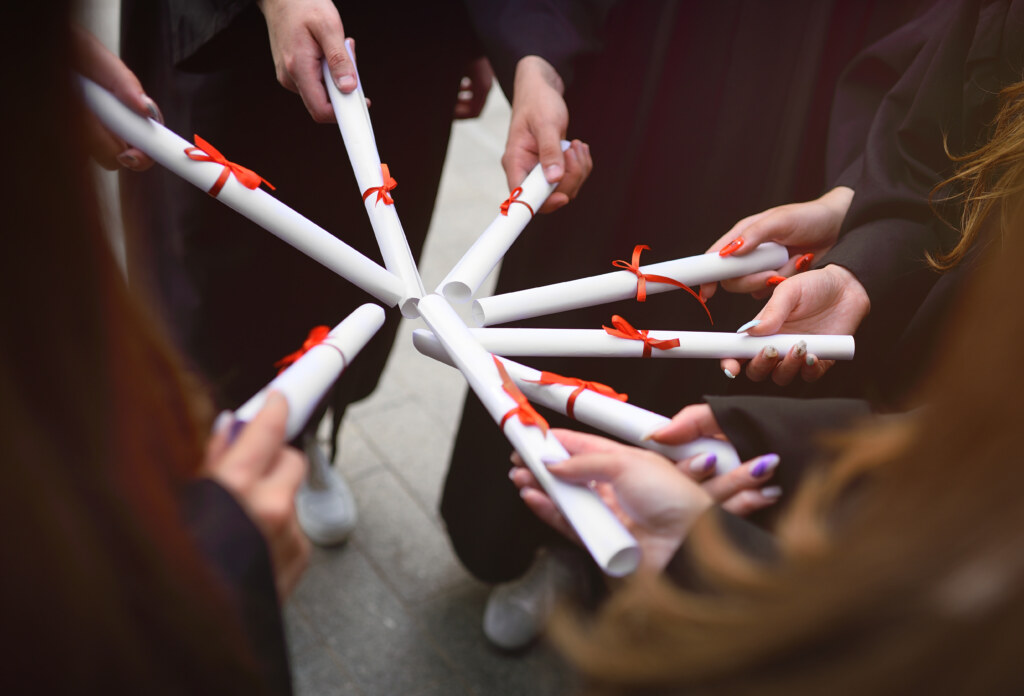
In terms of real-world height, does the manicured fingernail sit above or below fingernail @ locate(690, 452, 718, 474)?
above

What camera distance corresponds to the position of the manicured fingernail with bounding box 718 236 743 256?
909mm

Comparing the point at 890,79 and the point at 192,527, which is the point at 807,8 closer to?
the point at 890,79

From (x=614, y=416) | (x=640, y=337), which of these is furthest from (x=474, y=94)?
(x=614, y=416)

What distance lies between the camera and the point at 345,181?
4.07 ft

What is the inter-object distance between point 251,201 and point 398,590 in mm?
993

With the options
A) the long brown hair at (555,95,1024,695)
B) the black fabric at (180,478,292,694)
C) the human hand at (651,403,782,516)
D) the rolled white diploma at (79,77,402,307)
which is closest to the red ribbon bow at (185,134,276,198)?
the rolled white diploma at (79,77,402,307)

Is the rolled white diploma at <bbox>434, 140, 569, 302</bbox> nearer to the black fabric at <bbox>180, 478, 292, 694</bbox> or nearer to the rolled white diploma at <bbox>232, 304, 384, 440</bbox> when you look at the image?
the rolled white diploma at <bbox>232, 304, 384, 440</bbox>

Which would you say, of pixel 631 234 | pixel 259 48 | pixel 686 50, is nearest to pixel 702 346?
pixel 631 234

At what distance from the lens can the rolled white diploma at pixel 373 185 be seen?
2.82 feet

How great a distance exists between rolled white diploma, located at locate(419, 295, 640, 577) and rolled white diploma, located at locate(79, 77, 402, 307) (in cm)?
8

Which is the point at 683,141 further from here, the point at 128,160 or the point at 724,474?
the point at 128,160

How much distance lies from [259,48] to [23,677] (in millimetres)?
975

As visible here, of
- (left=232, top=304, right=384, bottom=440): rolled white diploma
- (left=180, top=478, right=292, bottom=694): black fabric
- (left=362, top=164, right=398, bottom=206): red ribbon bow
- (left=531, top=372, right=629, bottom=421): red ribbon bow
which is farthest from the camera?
(left=362, top=164, right=398, bottom=206): red ribbon bow

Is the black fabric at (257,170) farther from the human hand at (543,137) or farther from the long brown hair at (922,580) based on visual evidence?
the long brown hair at (922,580)
